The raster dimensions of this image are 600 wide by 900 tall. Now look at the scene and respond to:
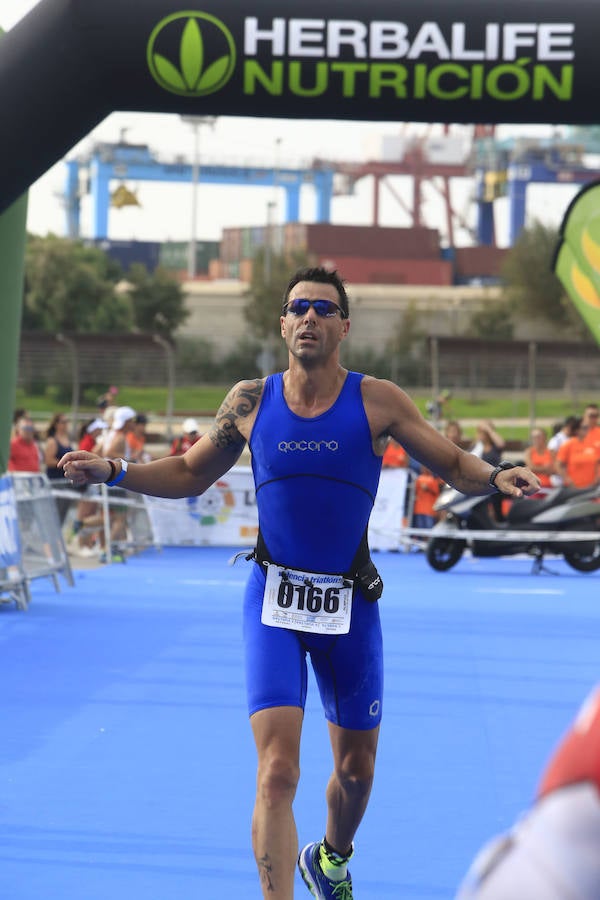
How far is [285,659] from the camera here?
432 centimetres

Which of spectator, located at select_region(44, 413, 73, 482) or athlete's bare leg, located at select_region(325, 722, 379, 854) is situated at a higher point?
spectator, located at select_region(44, 413, 73, 482)

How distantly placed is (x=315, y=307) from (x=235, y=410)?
44 centimetres

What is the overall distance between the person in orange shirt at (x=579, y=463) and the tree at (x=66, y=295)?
42.9m

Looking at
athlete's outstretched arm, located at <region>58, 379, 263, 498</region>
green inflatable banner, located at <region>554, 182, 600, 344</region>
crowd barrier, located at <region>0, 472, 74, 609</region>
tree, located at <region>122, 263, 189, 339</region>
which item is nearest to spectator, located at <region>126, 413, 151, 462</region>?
crowd barrier, located at <region>0, 472, 74, 609</region>

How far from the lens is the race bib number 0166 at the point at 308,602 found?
14.4 ft

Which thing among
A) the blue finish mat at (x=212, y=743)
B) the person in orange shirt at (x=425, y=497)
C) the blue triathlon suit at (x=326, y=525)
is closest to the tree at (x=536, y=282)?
the person in orange shirt at (x=425, y=497)

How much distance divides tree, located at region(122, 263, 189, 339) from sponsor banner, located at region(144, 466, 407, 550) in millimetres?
43811

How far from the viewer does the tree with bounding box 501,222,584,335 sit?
6212 cm

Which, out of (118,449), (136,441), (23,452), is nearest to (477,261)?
(136,441)

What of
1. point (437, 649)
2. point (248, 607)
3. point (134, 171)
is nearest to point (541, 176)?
point (134, 171)

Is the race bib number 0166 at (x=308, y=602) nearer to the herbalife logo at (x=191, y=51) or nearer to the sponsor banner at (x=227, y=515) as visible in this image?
the herbalife logo at (x=191, y=51)

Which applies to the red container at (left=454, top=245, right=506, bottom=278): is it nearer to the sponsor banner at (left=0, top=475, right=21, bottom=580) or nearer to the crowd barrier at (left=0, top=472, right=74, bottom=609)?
the crowd barrier at (left=0, top=472, right=74, bottom=609)

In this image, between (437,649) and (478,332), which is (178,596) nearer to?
(437,649)

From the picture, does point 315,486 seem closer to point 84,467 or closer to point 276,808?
point 84,467
